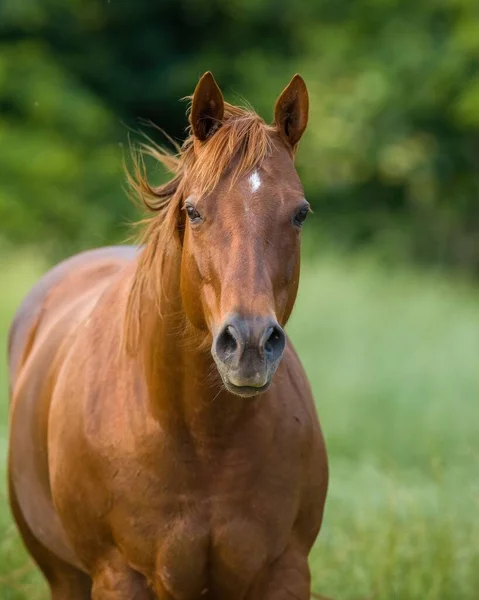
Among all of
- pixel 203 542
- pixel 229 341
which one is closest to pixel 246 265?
pixel 229 341

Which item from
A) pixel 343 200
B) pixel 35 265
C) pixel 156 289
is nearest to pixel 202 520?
pixel 156 289

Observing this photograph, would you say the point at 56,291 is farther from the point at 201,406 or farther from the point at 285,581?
the point at 285,581

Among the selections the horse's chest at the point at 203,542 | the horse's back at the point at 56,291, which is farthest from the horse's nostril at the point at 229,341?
the horse's back at the point at 56,291

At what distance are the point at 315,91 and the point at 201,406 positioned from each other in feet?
60.8

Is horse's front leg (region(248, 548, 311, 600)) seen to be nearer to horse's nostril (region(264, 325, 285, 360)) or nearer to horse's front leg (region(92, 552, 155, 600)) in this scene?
horse's front leg (region(92, 552, 155, 600))

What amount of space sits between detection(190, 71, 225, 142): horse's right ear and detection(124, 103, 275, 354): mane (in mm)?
29

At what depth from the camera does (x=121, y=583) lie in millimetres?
3527

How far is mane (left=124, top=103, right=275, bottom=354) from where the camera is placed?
3203mm

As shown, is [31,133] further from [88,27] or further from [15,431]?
[15,431]

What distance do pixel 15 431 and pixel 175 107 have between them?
16437mm

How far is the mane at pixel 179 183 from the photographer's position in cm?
320

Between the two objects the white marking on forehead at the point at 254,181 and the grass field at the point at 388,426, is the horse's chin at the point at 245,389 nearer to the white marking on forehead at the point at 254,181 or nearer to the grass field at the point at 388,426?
the white marking on forehead at the point at 254,181

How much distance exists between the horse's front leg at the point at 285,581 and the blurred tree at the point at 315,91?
41.1 feet

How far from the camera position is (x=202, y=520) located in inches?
135
